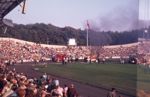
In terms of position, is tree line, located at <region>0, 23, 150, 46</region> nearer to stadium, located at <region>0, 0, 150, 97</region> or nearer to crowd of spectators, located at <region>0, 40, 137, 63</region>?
stadium, located at <region>0, 0, 150, 97</region>

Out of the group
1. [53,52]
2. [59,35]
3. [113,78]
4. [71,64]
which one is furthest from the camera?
[59,35]

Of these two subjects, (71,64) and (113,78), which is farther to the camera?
(71,64)

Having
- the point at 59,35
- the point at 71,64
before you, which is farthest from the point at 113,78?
the point at 59,35

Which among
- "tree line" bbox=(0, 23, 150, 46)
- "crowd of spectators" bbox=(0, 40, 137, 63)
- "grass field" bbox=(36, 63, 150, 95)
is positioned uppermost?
"tree line" bbox=(0, 23, 150, 46)

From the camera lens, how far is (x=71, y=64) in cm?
8094

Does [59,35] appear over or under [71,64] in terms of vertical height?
over

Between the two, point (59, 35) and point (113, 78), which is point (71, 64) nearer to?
point (113, 78)

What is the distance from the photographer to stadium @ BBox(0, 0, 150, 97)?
82.8 feet

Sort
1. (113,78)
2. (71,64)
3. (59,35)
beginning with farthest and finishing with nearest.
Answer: (59,35) → (71,64) → (113,78)

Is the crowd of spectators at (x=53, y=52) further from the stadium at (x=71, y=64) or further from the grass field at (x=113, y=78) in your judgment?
the grass field at (x=113, y=78)

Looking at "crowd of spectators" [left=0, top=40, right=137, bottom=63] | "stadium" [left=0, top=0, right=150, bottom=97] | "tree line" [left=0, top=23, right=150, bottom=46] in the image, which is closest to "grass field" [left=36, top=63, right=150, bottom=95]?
"stadium" [left=0, top=0, right=150, bottom=97]

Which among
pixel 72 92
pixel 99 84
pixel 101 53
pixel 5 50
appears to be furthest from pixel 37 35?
pixel 72 92

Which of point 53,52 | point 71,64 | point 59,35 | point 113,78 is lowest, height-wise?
point 113,78

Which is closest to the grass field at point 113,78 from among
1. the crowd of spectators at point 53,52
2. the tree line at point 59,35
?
the crowd of spectators at point 53,52
